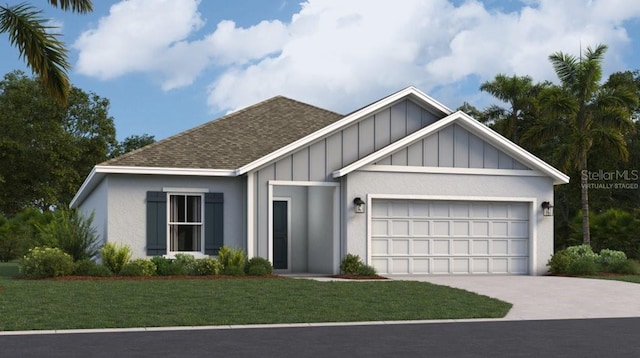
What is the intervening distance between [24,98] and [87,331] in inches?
1580

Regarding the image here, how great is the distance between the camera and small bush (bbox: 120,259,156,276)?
20.6m

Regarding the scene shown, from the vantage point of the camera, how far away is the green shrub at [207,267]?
21.2 m

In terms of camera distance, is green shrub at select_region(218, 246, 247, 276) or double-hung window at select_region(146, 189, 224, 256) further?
double-hung window at select_region(146, 189, 224, 256)

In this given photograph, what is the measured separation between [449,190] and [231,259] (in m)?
6.55

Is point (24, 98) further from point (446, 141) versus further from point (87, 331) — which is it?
point (87, 331)

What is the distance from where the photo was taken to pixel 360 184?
890 inches

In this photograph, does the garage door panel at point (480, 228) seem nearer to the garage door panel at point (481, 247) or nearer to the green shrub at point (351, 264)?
the garage door panel at point (481, 247)

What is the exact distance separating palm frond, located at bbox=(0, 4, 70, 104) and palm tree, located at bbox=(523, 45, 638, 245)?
19.1 m

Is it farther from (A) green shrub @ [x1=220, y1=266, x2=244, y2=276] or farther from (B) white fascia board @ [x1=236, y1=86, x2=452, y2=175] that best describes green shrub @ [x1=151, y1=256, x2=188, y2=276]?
(B) white fascia board @ [x1=236, y1=86, x2=452, y2=175]

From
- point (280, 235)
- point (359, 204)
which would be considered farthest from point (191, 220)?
point (359, 204)

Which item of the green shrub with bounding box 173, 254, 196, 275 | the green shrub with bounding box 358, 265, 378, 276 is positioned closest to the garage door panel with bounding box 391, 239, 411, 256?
the green shrub with bounding box 358, 265, 378, 276

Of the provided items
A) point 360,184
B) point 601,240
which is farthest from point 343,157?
point 601,240
